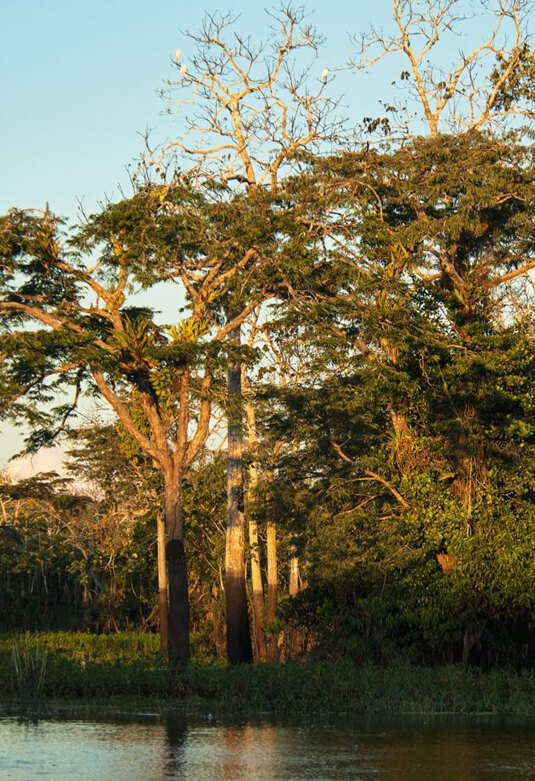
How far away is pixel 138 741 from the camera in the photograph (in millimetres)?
16469

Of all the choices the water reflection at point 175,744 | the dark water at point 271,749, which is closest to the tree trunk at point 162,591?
the water reflection at point 175,744

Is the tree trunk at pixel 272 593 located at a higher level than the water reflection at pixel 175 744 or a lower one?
higher

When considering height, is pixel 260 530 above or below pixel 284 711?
above

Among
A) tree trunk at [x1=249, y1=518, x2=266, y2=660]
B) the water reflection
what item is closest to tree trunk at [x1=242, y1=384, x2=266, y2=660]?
tree trunk at [x1=249, y1=518, x2=266, y2=660]

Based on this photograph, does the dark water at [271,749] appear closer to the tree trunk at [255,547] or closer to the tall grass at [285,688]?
the tall grass at [285,688]

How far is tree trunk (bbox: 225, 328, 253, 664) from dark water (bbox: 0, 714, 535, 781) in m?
9.25

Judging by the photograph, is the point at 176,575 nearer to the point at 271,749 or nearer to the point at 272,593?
the point at 271,749

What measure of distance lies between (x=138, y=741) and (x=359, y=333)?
15.9 m

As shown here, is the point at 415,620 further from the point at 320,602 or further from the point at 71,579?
the point at 71,579

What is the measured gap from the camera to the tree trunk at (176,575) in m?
25.8

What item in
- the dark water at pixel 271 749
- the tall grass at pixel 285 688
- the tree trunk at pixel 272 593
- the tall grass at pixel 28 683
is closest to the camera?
the dark water at pixel 271 749

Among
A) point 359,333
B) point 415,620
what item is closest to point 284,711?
point 415,620

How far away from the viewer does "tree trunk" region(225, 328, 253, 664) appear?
29422 millimetres

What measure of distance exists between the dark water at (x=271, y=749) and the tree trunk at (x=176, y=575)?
5864 mm
